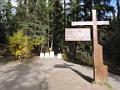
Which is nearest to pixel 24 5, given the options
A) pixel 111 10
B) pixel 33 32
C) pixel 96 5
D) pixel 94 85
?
pixel 33 32

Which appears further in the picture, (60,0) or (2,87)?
(60,0)

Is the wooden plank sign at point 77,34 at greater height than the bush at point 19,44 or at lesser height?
greater

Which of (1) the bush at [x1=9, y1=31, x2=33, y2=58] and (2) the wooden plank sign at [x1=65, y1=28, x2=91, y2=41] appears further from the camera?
(1) the bush at [x1=9, y1=31, x2=33, y2=58]

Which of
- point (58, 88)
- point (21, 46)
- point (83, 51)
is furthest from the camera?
point (83, 51)

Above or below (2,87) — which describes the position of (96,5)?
above

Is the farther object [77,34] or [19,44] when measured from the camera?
[19,44]

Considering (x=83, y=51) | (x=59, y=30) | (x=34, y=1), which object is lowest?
(x=83, y=51)

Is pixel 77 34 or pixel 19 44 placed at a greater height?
pixel 77 34

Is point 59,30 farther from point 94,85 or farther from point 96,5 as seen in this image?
point 94,85

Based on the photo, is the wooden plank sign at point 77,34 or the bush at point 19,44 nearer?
the wooden plank sign at point 77,34

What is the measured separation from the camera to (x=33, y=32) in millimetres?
41125

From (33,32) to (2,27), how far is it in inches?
1119

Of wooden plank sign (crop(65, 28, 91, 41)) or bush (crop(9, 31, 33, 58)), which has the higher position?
A: wooden plank sign (crop(65, 28, 91, 41))

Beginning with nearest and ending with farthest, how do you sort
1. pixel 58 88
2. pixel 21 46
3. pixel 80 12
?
pixel 58 88, pixel 21 46, pixel 80 12
